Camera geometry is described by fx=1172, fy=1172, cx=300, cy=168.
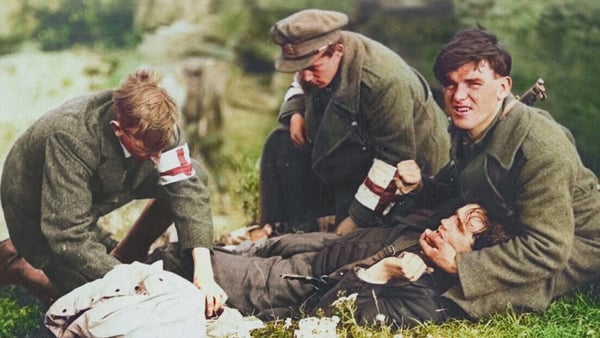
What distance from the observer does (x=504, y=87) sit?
7.10 meters

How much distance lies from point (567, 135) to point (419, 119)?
0.90m

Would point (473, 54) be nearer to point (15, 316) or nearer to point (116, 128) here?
point (116, 128)

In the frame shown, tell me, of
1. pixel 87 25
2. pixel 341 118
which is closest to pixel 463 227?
pixel 341 118

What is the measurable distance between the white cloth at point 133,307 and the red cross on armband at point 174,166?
53cm

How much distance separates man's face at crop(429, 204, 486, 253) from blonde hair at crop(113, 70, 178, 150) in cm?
174

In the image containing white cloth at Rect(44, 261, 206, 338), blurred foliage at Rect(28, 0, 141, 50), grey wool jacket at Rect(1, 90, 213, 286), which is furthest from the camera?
blurred foliage at Rect(28, 0, 141, 50)

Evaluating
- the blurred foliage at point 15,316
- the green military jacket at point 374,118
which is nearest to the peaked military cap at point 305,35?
the green military jacket at point 374,118

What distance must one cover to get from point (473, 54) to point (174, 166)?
1.94 meters

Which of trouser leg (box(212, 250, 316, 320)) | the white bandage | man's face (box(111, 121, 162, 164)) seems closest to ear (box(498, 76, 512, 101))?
the white bandage

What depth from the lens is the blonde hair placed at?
6938 millimetres

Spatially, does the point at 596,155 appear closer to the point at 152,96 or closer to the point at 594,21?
the point at 594,21

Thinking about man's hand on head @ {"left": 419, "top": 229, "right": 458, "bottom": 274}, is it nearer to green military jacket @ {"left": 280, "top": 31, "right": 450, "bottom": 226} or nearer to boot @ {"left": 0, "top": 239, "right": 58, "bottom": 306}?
green military jacket @ {"left": 280, "top": 31, "right": 450, "bottom": 226}

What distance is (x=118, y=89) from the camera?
7.10 meters

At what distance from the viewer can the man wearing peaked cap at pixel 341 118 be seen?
722cm
